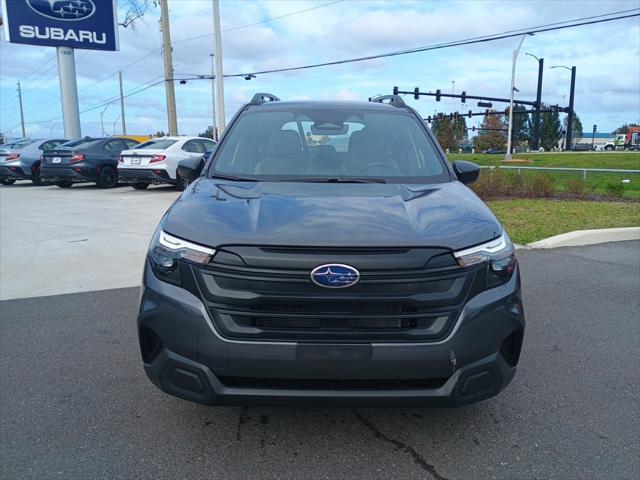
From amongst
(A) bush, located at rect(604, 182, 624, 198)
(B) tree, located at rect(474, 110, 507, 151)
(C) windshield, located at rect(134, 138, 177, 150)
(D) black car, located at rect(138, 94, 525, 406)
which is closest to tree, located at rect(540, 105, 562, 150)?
(B) tree, located at rect(474, 110, 507, 151)

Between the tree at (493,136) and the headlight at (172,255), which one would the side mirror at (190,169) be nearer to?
the headlight at (172,255)

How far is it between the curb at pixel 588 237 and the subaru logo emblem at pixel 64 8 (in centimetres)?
2344

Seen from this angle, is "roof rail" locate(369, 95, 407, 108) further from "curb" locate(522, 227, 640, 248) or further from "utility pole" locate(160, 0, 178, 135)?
"utility pole" locate(160, 0, 178, 135)

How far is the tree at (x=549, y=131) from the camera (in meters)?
101

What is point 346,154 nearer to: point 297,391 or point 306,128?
point 306,128

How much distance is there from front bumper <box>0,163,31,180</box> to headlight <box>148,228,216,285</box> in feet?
61.5

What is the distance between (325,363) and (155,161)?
13046mm

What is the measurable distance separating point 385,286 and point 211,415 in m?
1.44

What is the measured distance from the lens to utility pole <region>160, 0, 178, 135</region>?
24.3 meters

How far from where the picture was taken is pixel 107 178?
16.8 m

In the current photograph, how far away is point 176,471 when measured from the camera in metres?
2.60

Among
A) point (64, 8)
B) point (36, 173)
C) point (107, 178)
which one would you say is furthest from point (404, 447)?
point (64, 8)

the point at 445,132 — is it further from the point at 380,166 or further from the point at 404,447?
the point at 404,447

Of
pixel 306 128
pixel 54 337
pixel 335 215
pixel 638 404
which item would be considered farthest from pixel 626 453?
pixel 54 337
